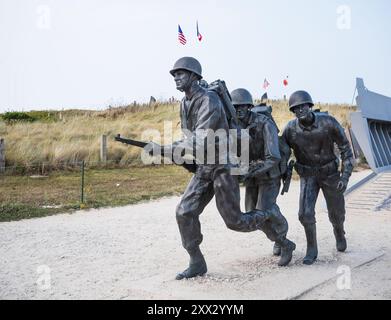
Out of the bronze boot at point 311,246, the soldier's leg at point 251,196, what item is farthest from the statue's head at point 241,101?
the bronze boot at point 311,246

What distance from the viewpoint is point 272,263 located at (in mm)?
6980

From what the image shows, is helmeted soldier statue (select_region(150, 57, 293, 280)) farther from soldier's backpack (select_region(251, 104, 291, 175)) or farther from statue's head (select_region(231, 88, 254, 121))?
soldier's backpack (select_region(251, 104, 291, 175))

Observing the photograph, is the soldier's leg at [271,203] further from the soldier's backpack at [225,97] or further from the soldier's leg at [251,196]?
the soldier's backpack at [225,97]

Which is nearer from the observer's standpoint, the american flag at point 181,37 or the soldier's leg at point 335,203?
the soldier's leg at point 335,203

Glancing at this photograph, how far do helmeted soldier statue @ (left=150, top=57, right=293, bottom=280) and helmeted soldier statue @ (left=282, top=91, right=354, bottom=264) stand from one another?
1343mm

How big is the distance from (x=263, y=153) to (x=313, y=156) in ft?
2.50

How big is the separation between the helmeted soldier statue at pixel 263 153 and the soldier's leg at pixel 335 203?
2.54ft

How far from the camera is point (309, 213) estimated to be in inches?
276

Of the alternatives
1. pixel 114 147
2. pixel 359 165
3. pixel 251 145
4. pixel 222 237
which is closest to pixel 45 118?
pixel 114 147

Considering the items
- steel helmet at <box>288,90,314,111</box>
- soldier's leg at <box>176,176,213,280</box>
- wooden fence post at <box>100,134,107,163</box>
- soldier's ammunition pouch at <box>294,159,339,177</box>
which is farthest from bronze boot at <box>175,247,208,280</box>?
wooden fence post at <box>100,134,107,163</box>

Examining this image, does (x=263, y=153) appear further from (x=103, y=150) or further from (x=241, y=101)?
Result: (x=103, y=150)

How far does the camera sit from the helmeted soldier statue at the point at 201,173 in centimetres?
571

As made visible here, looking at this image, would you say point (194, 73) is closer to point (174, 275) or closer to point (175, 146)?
point (175, 146)

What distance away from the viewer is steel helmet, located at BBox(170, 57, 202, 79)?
18.9 feet
